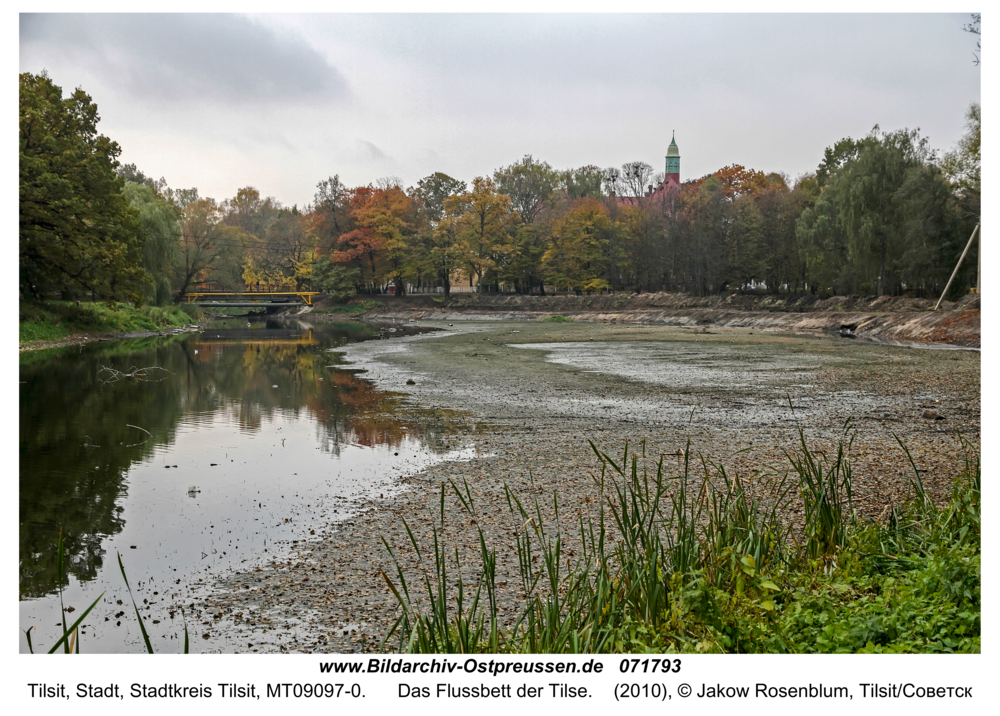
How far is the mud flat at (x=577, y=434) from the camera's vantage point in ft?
18.1

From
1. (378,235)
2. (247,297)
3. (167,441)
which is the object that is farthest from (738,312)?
(247,297)

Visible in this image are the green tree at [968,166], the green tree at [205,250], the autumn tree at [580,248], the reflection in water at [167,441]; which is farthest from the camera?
the autumn tree at [580,248]

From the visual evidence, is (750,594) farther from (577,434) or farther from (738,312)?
(738,312)

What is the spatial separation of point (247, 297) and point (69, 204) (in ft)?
173

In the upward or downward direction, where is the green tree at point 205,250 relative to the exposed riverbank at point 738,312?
upward

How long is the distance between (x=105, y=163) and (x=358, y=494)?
98.5ft

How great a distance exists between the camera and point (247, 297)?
262ft

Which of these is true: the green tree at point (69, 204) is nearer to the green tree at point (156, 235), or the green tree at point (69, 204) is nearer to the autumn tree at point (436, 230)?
the green tree at point (156, 235)

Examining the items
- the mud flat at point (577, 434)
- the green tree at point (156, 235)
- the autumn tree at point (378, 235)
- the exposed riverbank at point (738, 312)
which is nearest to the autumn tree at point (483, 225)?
the exposed riverbank at point (738, 312)

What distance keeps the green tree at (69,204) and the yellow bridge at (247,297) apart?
39.5m

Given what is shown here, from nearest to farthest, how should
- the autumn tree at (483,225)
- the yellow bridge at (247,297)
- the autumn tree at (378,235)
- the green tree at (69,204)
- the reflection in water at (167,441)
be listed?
the reflection in water at (167,441) → the green tree at (69,204) → the autumn tree at (483,225) → the yellow bridge at (247,297) → the autumn tree at (378,235)

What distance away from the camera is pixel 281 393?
18.3 metres

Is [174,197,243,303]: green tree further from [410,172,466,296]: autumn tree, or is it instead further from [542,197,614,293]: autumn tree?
[542,197,614,293]: autumn tree
